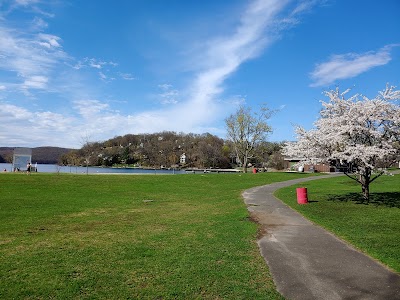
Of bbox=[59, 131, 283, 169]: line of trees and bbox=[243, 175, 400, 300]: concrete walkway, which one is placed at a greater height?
bbox=[59, 131, 283, 169]: line of trees

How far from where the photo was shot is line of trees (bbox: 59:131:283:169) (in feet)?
340

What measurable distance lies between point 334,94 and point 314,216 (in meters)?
8.54

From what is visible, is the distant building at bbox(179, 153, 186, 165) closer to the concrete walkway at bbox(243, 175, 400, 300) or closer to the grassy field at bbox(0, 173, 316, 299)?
the grassy field at bbox(0, 173, 316, 299)

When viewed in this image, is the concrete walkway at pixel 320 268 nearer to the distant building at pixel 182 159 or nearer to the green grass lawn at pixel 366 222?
the green grass lawn at pixel 366 222

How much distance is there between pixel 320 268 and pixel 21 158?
152 ft

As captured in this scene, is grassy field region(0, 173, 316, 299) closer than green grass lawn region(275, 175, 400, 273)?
Yes

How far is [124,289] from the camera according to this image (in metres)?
5.62

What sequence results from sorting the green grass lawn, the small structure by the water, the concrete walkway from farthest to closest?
1. the small structure by the water
2. the green grass lawn
3. the concrete walkway

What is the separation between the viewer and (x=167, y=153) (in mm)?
130250

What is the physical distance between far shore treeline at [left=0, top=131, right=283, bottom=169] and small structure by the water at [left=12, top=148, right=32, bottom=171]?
50.3 metres

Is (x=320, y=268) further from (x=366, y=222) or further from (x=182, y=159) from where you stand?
(x=182, y=159)

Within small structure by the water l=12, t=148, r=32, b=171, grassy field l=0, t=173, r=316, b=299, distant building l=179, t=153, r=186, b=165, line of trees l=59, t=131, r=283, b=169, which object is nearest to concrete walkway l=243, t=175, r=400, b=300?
grassy field l=0, t=173, r=316, b=299

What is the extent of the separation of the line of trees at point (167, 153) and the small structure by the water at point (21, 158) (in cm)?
4478

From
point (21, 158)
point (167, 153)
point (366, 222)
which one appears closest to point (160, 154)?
point (167, 153)
